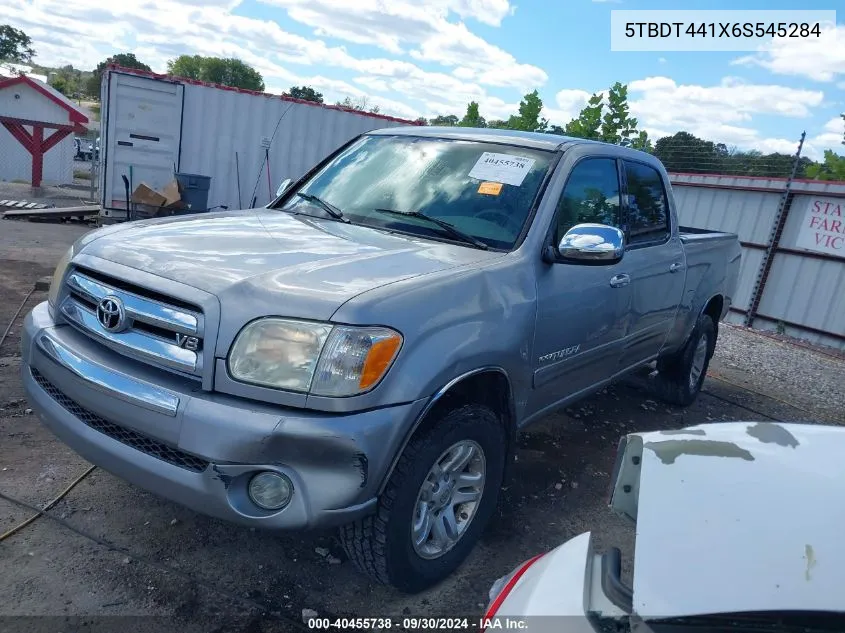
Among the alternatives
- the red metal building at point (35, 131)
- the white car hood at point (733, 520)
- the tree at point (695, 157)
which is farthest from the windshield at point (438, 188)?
the red metal building at point (35, 131)

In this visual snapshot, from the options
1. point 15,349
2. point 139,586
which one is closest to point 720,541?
point 139,586

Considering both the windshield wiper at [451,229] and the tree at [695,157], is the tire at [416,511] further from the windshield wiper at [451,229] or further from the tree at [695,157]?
the tree at [695,157]

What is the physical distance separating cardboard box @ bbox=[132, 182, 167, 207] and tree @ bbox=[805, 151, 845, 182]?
37.8 feet

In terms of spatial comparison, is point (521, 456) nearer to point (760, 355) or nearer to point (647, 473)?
point (647, 473)

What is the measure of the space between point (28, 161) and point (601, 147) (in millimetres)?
23296

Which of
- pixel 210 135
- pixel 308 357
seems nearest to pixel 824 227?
pixel 308 357

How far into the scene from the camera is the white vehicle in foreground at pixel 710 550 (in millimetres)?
1140

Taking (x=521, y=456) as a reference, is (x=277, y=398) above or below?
above

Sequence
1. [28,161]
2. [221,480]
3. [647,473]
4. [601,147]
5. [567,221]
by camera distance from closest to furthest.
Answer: [647,473] < [221,480] < [567,221] < [601,147] < [28,161]

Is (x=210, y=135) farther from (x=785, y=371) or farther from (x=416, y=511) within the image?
(x=416, y=511)

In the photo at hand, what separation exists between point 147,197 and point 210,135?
7.68 ft

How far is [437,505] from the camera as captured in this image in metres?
2.64

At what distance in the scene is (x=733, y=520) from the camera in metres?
1.30

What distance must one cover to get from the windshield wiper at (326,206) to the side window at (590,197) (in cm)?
110
